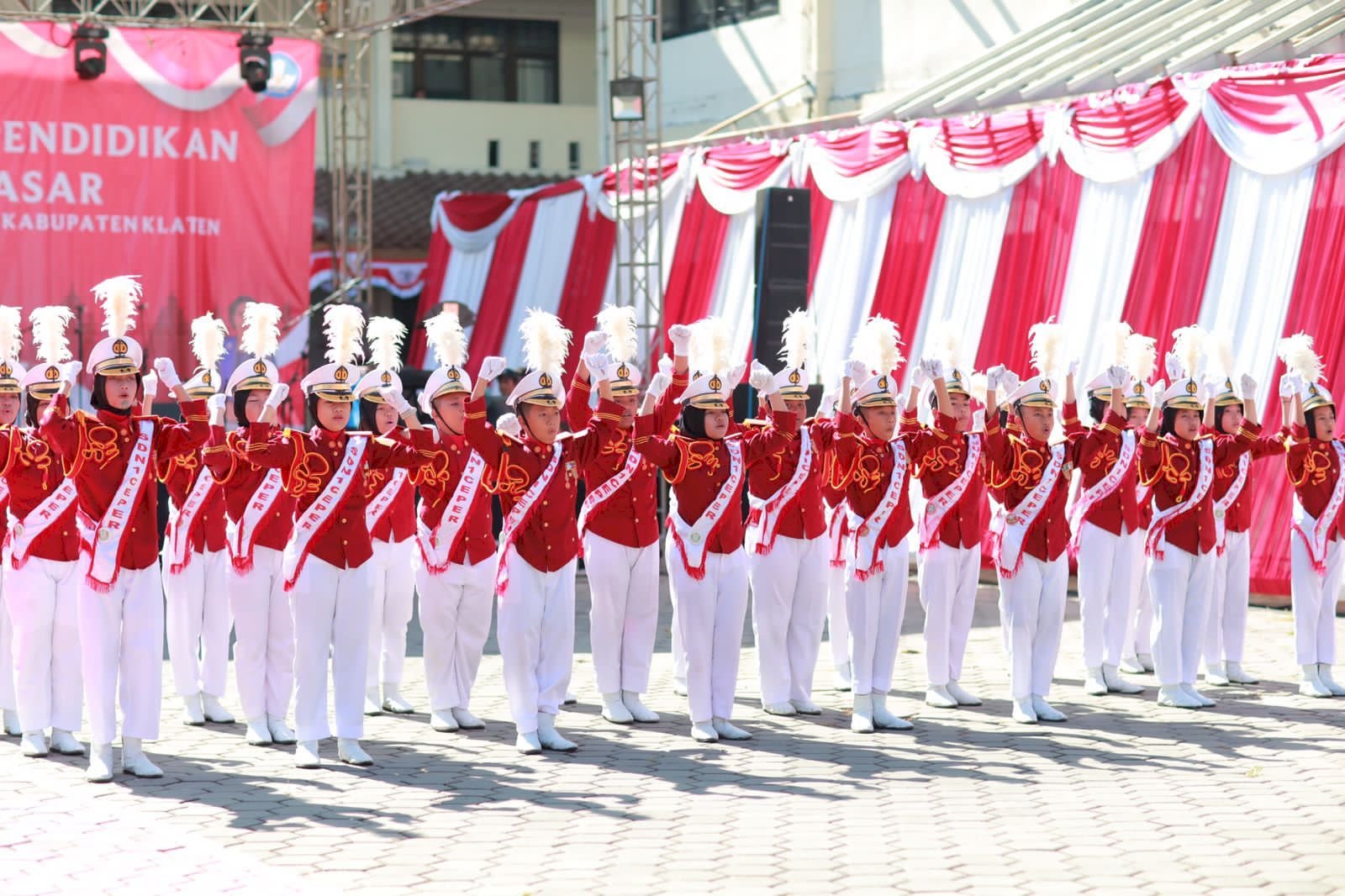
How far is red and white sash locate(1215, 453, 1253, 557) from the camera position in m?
9.40

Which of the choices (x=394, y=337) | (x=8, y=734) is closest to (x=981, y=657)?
(x=394, y=337)

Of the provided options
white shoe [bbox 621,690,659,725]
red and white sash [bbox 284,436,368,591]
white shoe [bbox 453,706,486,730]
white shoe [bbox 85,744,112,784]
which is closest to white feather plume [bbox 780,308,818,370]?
white shoe [bbox 621,690,659,725]

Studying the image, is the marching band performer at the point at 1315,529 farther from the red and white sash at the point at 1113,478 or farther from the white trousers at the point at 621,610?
the white trousers at the point at 621,610

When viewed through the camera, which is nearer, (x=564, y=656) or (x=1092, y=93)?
(x=564, y=656)

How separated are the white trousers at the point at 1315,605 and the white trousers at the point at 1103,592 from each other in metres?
0.83

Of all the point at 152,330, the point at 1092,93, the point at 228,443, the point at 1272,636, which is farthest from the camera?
the point at 152,330

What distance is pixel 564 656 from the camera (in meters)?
7.89

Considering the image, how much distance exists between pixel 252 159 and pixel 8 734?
11265mm

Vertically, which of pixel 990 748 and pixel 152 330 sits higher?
pixel 152 330

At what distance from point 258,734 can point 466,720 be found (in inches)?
37.7

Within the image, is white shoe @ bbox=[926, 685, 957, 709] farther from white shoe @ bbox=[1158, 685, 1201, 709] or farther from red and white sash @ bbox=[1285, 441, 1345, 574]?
red and white sash @ bbox=[1285, 441, 1345, 574]

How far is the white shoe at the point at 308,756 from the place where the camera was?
7.39 m

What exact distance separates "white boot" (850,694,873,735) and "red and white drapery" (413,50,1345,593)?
5.44 meters

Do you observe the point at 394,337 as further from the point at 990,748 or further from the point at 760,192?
the point at 760,192
